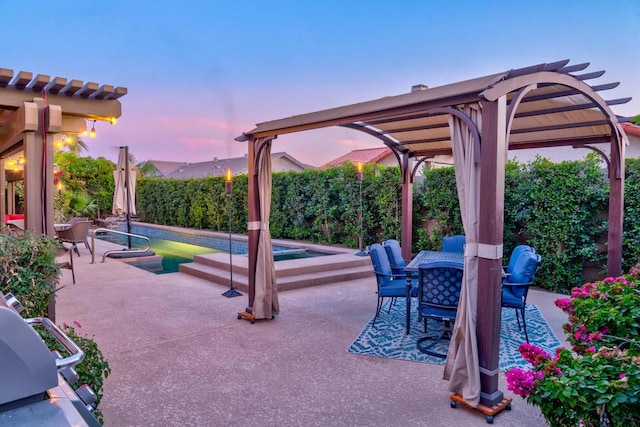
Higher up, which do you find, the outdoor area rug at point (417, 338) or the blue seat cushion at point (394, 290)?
the blue seat cushion at point (394, 290)

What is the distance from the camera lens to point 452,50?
1090 centimetres

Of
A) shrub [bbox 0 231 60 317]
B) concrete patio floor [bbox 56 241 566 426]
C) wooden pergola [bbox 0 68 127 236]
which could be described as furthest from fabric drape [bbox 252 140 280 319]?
shrub [bbox 0 231 60 317]

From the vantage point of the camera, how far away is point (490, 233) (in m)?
3.17

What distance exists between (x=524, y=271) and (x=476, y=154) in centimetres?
205

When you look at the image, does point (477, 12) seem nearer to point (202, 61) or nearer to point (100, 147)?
point (202, 61)

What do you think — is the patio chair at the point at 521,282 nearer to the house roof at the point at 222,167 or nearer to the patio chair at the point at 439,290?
the patio chair at the point at 439,290

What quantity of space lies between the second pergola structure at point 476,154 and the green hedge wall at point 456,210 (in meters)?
1.44

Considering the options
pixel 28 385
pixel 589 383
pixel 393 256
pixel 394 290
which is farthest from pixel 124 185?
pixel 589 383

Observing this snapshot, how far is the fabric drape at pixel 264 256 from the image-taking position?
5.30 meters

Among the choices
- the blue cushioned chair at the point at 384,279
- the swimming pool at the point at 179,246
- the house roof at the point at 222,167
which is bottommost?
the swimming pool at the point at 179,246

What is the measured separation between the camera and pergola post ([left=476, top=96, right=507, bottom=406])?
312cm

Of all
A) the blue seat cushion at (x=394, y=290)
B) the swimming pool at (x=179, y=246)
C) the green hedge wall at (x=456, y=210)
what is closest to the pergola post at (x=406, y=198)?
the green hedge wall at (x=456, y=210)

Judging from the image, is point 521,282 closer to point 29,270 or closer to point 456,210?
point 456,210

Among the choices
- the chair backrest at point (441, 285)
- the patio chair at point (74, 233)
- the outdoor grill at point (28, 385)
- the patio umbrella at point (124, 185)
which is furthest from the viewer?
the patio umbrella at point (124, 185)
